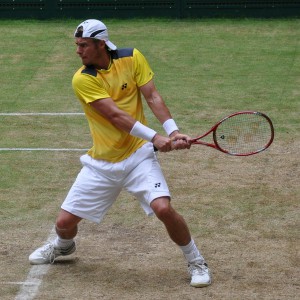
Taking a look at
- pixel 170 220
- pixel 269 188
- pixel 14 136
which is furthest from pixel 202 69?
pixel 170 220

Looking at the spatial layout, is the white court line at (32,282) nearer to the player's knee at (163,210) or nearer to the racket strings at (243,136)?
the player's knee at (163,210)

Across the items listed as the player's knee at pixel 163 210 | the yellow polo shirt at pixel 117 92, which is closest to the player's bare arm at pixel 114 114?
the yellow polo shirt at pixel 117 92

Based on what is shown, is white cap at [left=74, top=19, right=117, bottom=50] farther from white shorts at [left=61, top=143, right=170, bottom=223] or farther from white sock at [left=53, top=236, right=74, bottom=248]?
white sock at [left=53, top=236, right=74, bottom=248]

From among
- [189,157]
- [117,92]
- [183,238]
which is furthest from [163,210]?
[189,157]

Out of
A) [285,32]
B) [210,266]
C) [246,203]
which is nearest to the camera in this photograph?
[210,266]

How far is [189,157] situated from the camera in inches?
504

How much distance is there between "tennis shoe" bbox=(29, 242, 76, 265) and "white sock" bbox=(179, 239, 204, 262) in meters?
1.17

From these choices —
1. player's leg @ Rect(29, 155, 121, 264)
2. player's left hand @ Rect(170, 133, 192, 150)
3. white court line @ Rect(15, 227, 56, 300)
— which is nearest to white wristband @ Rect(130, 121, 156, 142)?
player's left hand @ Rect(170, 133, 192, 150)

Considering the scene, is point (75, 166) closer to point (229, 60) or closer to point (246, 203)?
point (246, 203)

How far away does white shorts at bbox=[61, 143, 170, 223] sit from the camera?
885cm

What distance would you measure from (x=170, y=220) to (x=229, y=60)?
31.9 feet

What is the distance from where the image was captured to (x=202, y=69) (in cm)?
1741

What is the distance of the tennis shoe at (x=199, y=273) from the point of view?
8.72 meters

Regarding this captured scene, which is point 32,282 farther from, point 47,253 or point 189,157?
point 189,157
